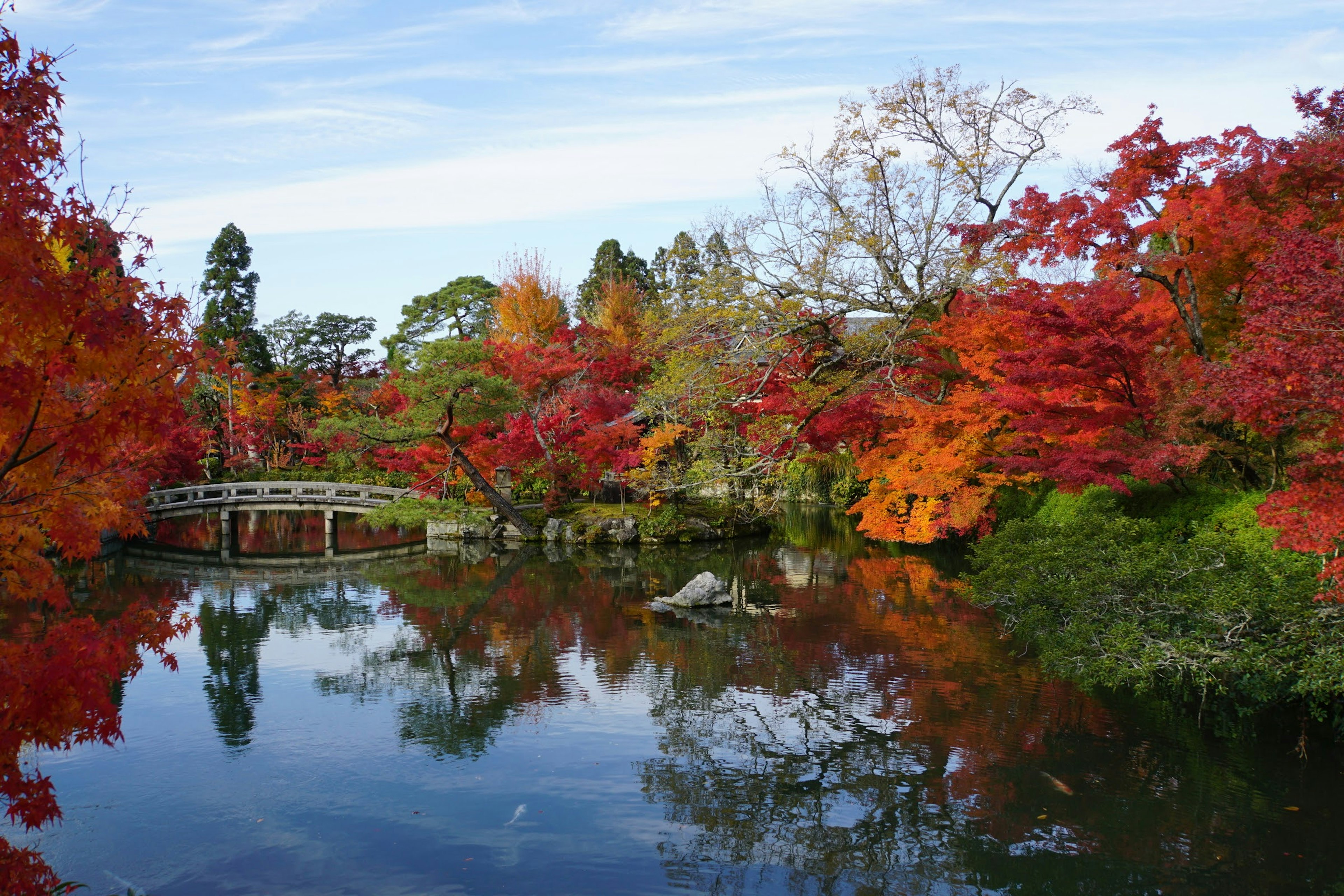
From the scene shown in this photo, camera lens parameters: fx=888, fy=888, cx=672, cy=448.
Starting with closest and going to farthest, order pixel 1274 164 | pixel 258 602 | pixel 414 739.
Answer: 1. pixel 414 739
2. pixel 1274 164
3. pixel 258 602

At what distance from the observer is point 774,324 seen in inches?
599

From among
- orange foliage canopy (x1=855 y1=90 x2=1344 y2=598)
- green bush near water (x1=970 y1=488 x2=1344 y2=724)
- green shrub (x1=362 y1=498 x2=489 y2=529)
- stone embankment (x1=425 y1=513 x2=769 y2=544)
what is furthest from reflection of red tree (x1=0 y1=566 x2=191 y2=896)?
stone embankment (x1=425 y1=513 x2=769 y2=544)

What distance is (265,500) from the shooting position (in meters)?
21.5

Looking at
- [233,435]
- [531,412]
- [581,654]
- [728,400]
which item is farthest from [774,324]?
[233,435]

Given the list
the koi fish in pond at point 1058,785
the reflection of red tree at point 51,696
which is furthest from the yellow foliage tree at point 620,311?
the reflection of red tree at point 51,696

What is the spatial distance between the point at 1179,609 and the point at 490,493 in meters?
15.5

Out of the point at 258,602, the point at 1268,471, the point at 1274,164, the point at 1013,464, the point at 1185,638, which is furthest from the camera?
the point at 258,602

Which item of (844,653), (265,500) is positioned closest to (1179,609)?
(844,653)

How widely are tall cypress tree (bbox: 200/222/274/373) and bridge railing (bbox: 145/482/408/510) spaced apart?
8.48m

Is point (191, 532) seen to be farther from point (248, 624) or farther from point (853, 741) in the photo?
point (853, 741)

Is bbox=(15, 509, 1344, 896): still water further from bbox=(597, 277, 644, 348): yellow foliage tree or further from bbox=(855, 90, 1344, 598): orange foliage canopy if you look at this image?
bbox=(597, 277, 644, 348): yellow foliage tree

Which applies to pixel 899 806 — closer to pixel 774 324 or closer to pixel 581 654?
pixel 581 654

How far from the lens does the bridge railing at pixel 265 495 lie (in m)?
21.3

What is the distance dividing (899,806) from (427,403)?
1433 cm
